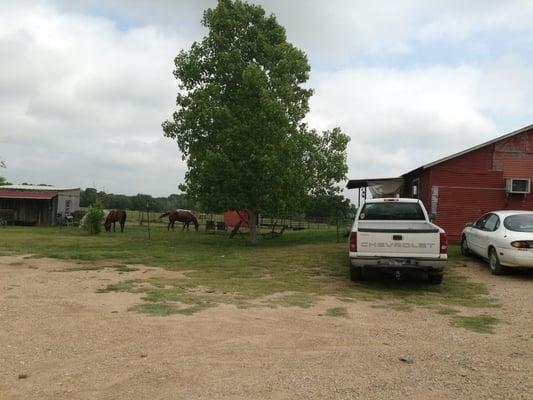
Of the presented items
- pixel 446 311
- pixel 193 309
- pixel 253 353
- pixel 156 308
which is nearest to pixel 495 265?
pixel 446 311

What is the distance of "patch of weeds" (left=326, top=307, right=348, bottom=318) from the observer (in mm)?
7496

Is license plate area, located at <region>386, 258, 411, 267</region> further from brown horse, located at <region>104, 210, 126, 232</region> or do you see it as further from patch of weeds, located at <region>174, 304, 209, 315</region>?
brown horse, located at <region>104, 210, 126, 232</region>

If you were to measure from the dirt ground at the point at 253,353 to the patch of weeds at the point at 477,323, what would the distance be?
164 millimetres

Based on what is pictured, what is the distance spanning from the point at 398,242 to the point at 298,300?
8.46 feet

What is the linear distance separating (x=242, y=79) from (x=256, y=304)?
13.4m

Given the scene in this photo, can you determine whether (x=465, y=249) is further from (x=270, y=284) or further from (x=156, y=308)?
(x=156, y=308)

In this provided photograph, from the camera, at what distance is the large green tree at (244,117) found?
63.6 feet

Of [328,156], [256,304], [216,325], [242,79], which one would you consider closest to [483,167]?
[328,156]

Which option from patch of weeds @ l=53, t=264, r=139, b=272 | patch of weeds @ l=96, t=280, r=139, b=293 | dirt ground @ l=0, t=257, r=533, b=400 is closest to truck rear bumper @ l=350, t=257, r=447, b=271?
dirt ground @ l=0, t=257, r=533, b=400

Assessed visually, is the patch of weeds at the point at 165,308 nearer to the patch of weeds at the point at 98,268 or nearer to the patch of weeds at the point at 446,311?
the patch of weeds at the point at 446,311

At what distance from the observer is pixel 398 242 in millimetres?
10000

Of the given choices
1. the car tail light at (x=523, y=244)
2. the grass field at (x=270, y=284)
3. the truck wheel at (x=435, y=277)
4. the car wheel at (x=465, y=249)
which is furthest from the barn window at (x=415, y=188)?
the truck wheel at (x=435, y=277)

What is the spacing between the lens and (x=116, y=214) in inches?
1161

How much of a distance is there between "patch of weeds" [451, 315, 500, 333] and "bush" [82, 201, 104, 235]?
2087cm
